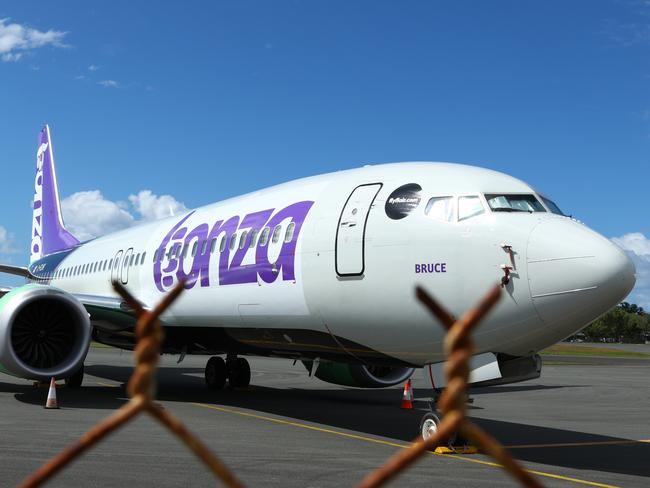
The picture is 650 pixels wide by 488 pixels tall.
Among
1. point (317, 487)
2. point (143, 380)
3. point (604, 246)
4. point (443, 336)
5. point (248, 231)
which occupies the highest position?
point (248, 231)

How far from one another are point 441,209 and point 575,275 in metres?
1.87

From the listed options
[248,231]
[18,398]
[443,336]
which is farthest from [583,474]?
[18,398]

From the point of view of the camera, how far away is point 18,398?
14.1 meters

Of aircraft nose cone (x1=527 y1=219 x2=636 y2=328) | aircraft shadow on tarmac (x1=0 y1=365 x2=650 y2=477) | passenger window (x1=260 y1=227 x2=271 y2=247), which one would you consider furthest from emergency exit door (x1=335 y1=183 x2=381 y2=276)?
aircraft shadow on tarmac (x1=0 y1=365 x2=650 y2=477)

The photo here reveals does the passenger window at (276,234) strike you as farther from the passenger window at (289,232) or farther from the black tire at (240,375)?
the black tire at (240,375)

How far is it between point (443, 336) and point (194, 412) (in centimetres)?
558

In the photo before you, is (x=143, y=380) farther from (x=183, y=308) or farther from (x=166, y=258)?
(x=166, y=258)

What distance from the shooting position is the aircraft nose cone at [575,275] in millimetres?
7328

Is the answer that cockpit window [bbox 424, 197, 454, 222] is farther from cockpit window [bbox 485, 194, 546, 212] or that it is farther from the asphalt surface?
the asphalt surface

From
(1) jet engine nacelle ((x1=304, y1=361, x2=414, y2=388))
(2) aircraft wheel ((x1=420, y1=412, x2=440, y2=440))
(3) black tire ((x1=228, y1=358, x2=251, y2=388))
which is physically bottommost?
(2) aircraft wheel ((x1=420, y1=412, x2=440, y2=440))

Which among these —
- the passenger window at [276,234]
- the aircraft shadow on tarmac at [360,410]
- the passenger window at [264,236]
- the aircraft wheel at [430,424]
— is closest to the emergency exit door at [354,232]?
the passenger window at [276,234]

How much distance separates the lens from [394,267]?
28.8 ft

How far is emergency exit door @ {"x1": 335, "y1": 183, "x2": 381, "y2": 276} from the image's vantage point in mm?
9227

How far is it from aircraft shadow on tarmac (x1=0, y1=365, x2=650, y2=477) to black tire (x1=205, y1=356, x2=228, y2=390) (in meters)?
0.29
